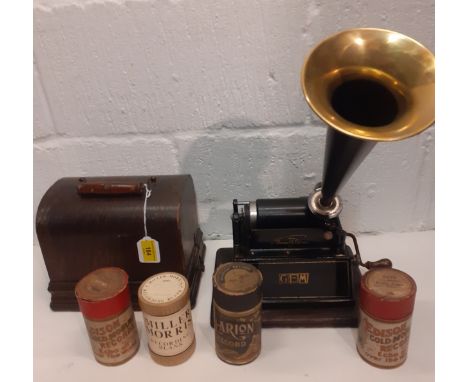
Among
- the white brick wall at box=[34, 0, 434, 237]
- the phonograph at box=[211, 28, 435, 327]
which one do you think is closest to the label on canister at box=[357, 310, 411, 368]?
the phonograph at box=[211, 28, 435, 327]

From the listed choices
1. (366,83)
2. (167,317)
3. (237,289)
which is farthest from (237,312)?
(366,83)

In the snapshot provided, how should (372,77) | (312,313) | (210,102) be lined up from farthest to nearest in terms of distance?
1. (210,102)
2. (312,313)
3. (372,77)

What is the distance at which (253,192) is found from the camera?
1302 millimetres

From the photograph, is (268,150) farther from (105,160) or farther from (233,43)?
(105,160)

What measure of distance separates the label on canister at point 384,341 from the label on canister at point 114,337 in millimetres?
515

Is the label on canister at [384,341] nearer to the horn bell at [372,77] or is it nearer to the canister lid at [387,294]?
the canister lid at [387,294]

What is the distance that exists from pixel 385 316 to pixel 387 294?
0.15ft

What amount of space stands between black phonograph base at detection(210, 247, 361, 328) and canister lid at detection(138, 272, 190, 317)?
0.18 metres

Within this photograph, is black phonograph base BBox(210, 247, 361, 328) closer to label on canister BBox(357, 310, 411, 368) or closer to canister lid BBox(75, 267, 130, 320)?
label on canister BBox(357, 310, 411, 368)

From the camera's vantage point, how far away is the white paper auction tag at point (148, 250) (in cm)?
105

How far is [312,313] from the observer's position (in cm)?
105

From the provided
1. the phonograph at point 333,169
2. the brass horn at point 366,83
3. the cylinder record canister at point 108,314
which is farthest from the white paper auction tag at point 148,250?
the brass horn at point 366,83

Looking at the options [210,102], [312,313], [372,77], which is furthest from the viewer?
[210,102]

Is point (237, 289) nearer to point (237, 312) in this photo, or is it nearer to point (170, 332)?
point (237, 312)
